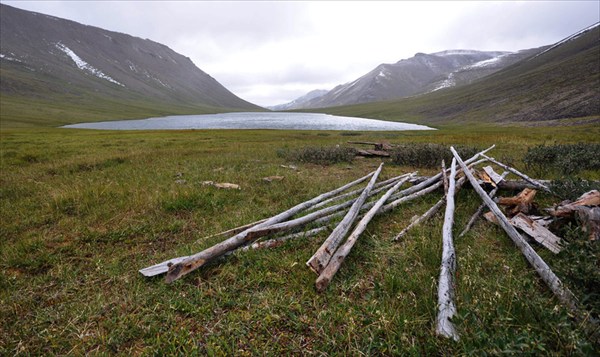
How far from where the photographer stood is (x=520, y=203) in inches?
233

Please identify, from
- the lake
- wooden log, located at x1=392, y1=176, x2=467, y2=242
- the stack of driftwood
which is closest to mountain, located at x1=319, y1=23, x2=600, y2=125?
the lake

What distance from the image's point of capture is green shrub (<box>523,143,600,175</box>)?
10062 mm

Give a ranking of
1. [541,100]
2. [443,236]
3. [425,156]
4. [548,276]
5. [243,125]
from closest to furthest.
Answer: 1. [548,276]
2. [443,236]
3. [425,156]
4. [541,100]
5. [243,125]

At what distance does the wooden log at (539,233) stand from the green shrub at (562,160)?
727 centimetres

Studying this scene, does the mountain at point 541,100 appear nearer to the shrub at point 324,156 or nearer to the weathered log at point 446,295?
the shrub at point 324,156

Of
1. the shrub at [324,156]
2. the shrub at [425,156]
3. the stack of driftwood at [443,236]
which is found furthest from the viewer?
the shrub at [324,156]

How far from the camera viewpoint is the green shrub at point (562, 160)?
10.1m

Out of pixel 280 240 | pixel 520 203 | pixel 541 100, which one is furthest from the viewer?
pixel 541 100

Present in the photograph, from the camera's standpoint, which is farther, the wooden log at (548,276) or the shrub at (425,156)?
the shrub at (425,156)

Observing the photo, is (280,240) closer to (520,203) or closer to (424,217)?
(424,217)

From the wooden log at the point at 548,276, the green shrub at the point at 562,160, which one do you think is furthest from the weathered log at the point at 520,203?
the green shrub at the point at 562,160

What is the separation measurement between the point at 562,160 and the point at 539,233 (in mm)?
8743

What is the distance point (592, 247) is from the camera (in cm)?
346

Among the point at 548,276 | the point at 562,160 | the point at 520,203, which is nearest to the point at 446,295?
the point at 548,276
